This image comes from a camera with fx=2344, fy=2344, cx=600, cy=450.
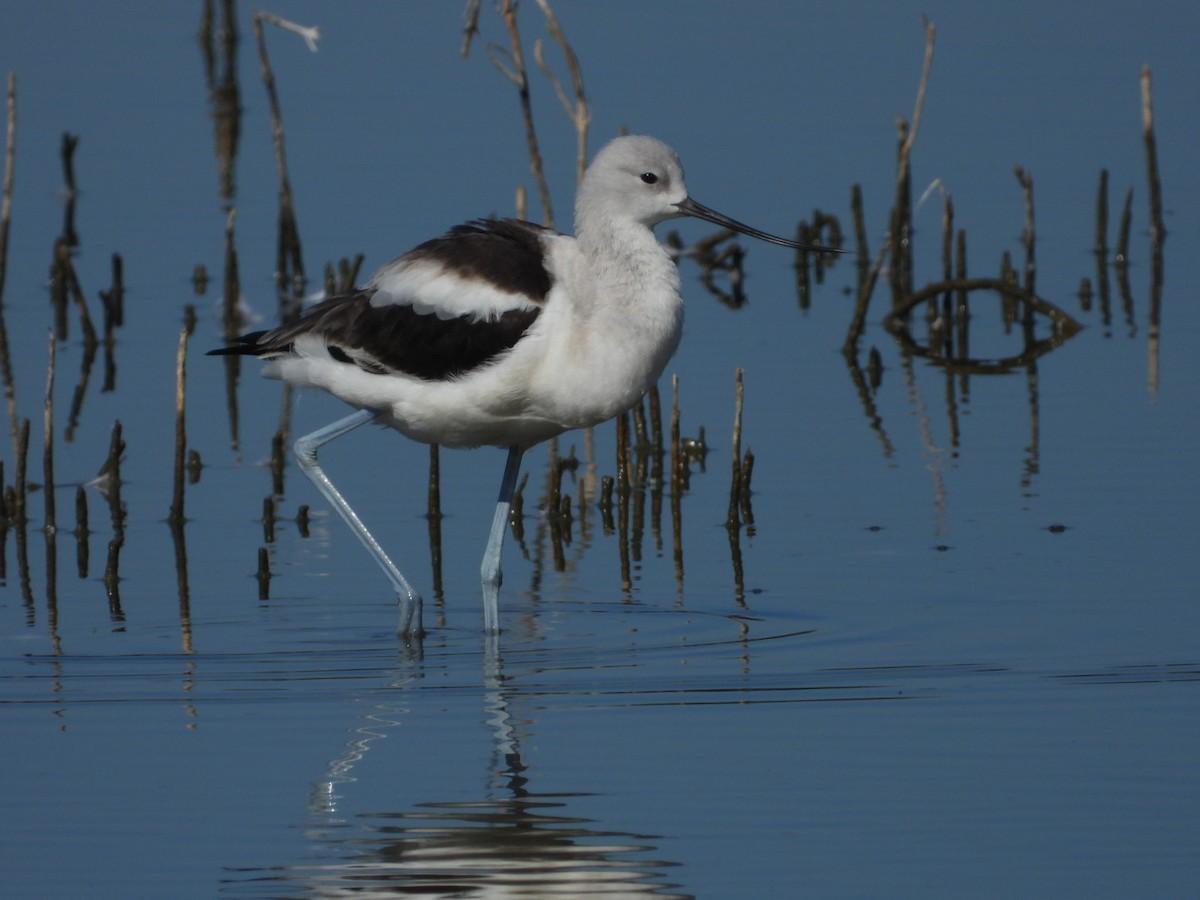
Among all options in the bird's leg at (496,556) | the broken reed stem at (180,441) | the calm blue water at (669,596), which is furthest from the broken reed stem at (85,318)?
the bird's leg at (496,556)

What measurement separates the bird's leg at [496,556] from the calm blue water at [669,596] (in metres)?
0.13

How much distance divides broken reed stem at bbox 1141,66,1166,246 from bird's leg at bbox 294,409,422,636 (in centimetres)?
724

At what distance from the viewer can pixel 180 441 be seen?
9.44 meters

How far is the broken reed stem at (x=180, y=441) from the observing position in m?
9.17

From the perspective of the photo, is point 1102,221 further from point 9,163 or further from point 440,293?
point 440,293

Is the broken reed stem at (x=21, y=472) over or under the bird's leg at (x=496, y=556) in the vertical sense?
over

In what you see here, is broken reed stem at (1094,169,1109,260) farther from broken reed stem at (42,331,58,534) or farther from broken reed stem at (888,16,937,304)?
broken reed stem at (42,331,58,534)

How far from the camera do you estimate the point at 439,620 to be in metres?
8.76

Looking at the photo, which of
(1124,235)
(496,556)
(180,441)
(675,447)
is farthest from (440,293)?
(1124,235)

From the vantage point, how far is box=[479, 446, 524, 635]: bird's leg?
8.48 metres

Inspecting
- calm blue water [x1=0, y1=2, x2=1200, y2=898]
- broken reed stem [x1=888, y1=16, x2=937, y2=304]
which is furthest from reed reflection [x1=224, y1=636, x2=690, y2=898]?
broken reed stem [x1=888, y1=16, x2=937, y2=304]

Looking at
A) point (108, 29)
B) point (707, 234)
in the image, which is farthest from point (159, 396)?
point (108, 29)

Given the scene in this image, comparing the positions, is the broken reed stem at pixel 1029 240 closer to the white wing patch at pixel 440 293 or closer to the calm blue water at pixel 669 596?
the calm blue water at pixel 669 596

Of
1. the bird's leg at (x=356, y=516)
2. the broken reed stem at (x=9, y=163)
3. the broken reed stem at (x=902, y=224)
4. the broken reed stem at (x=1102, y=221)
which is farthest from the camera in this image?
the broken reed stem at (x=1102, y=221)
